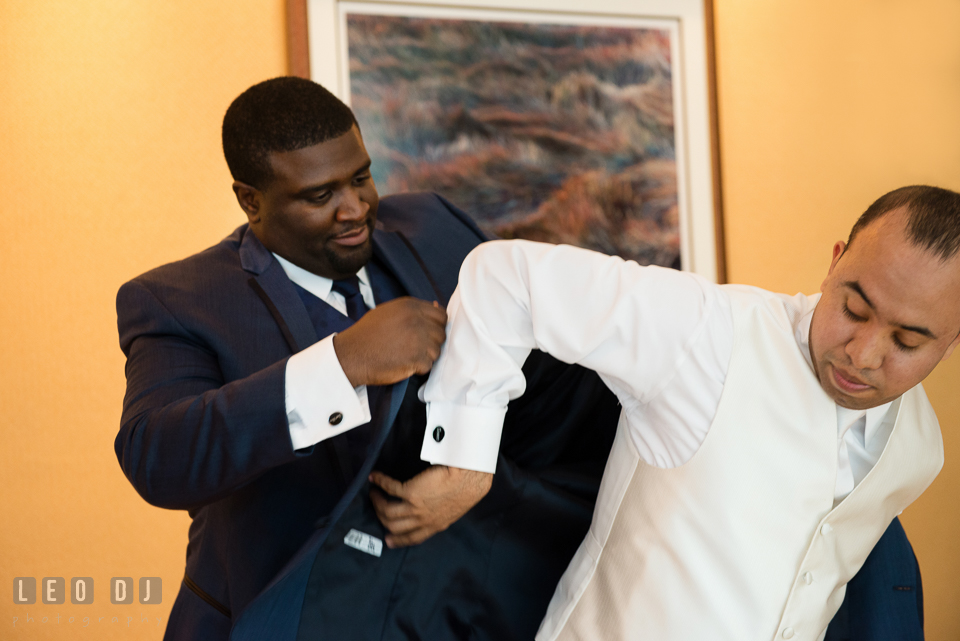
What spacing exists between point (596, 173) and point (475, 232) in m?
1.07

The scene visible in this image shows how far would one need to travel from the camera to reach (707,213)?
286 cm

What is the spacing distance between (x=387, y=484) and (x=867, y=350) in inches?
29.0

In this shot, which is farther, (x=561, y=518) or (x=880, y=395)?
(x=561, y=518)

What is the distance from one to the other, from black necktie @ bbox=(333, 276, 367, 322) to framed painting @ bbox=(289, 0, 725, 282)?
0.98 meters

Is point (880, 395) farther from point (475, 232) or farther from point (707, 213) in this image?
point (707, 213)

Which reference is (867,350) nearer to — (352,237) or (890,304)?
(890,304)

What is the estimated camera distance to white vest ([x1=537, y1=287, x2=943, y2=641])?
1067mm

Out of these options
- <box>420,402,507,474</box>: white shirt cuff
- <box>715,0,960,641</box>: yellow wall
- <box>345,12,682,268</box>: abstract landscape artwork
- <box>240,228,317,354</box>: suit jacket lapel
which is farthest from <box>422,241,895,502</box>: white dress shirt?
<box>715,0,960,641</box>: yellow wall

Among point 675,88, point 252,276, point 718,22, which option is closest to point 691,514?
point 252,276

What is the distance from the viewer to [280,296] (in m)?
1.47

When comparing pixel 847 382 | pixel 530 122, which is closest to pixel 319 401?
pixel 847 382

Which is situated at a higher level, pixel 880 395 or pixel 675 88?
pixel 675 88

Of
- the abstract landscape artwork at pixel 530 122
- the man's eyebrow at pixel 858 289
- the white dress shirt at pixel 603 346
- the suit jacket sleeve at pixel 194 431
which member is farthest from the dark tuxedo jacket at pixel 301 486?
the abstract landscape artwork at pixel 530 122

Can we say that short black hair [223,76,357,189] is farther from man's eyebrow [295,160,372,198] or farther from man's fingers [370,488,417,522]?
man's fingers [370,488,417,522]
